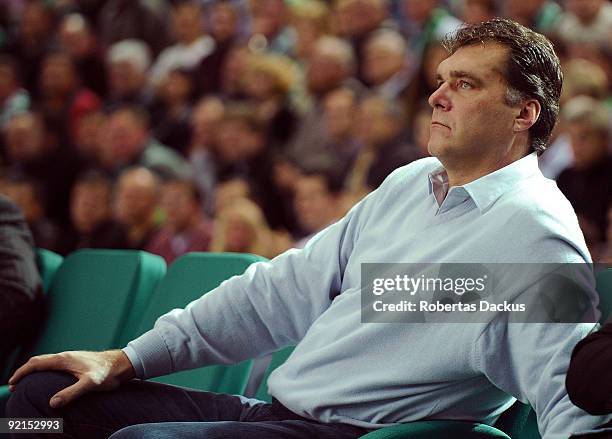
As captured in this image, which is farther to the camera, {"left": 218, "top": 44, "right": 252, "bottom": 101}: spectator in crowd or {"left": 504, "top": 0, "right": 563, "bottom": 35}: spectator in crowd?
{"left": 218, "top": 44, "right": 252, "bottom": 101}: spectator in crowd

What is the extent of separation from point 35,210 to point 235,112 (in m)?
1.19

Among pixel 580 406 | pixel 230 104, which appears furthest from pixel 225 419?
pixel 230 104

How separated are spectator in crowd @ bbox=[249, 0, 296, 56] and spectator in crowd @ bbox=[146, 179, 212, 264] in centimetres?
94

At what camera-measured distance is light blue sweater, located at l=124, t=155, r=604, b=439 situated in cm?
134

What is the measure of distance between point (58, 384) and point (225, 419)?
0.95ft

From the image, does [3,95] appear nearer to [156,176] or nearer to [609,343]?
[156,176]

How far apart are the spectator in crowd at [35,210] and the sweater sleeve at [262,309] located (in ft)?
10.2

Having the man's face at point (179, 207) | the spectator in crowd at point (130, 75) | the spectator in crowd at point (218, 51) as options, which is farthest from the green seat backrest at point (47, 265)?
the spectator in crowd at point (130, 75)

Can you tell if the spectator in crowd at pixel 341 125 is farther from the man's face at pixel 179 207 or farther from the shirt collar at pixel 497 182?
the shirt collar at pixel 497 182

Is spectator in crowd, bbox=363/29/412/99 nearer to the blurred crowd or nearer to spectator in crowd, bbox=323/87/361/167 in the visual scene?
the blurred crowd

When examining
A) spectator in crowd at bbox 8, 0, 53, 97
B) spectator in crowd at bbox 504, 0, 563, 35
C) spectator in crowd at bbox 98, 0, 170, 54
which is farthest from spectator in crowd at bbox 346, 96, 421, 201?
spectator in crowd at bbox 8, 0, 53, 97

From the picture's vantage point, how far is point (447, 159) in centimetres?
159

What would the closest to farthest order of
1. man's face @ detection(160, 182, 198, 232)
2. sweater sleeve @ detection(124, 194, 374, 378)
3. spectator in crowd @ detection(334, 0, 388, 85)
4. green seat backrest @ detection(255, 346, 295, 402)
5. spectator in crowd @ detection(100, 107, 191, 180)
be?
sweater sleeve @ detection(124, 194, 374, 378) → green seat backrest @ detection(255, 346, 295, 402) → man's face @ detection(160, 182, 198, 232) → spectator in crowd @ detection(334, 0, 388, 85) → spectator in crowd @ detection(100, 107, 191, 180)

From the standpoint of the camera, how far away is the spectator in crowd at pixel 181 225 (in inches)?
158
